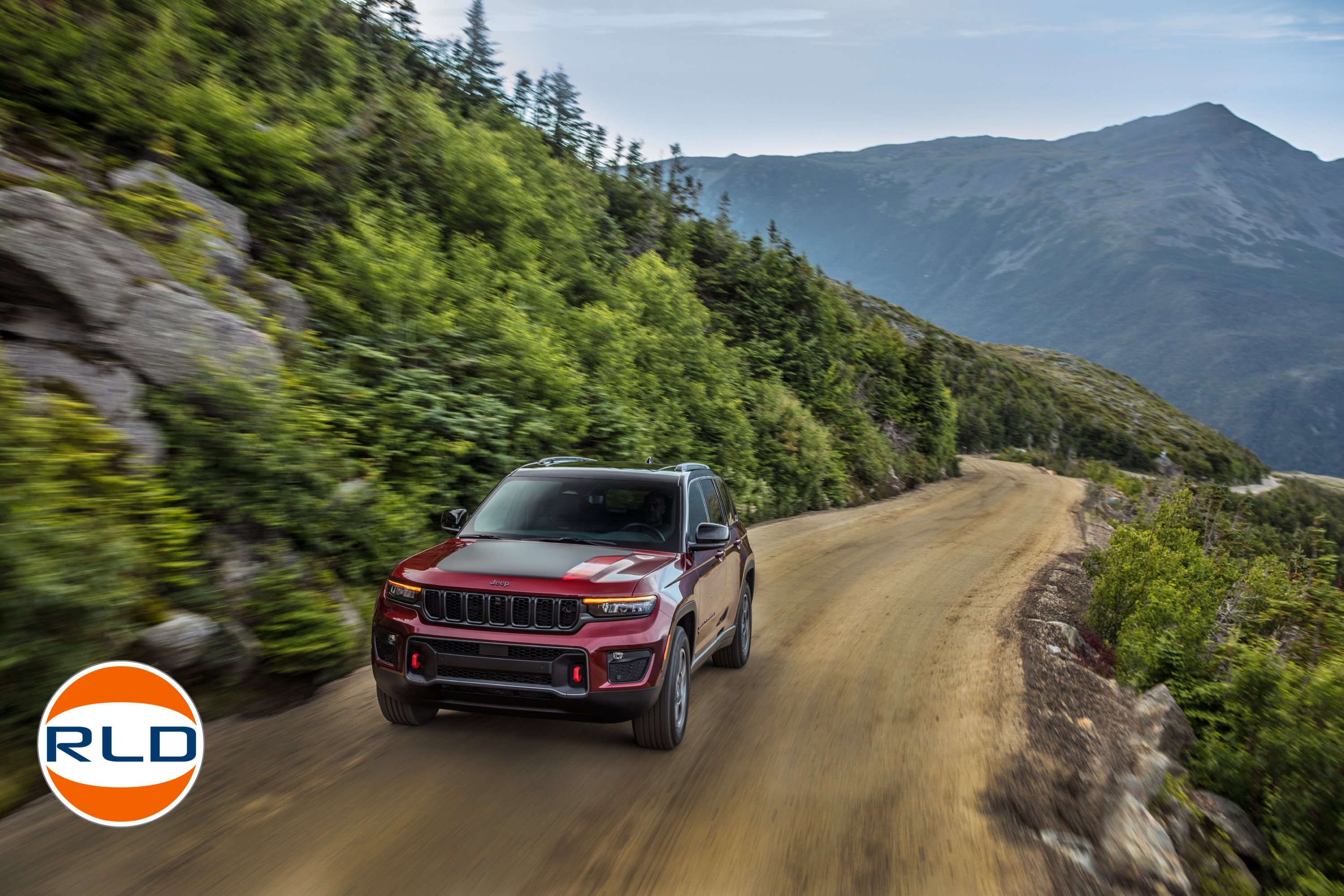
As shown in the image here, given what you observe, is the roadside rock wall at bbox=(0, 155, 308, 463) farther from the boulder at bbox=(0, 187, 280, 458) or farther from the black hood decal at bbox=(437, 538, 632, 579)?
the black hood decal at bbox=(437, 538, 632, 579)

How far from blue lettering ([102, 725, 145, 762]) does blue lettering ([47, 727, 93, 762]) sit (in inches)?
1.6

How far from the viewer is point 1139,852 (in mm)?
3809

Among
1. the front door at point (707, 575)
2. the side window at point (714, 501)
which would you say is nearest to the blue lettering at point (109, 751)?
the front door at point (707, 575)

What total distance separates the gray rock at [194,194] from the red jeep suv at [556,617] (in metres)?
5.21

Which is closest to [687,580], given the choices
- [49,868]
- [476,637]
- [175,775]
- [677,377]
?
[476,637]

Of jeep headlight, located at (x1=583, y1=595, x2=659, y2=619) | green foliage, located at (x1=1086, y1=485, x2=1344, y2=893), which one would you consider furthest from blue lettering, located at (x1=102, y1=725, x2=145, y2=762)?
green foliage, located at (x1=1086, y1=485, x2=1344, y2=893)

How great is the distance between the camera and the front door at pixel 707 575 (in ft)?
17.9

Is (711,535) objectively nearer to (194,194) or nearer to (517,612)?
(517,612)

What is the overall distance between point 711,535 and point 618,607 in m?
1.17

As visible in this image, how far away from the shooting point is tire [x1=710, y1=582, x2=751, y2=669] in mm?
6988

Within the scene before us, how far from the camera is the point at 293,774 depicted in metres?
4.24

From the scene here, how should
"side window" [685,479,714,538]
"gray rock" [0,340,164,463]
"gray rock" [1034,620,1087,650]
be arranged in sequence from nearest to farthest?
"gray rock" [0,340,164,463], "side window" [685,479,714,538], "gray rock" [1034,620,1087,650]

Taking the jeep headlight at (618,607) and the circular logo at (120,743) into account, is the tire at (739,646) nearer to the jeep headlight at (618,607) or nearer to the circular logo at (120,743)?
the jeep headlight at (618,607)

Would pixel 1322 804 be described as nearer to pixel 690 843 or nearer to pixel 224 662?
pixel 690 843
